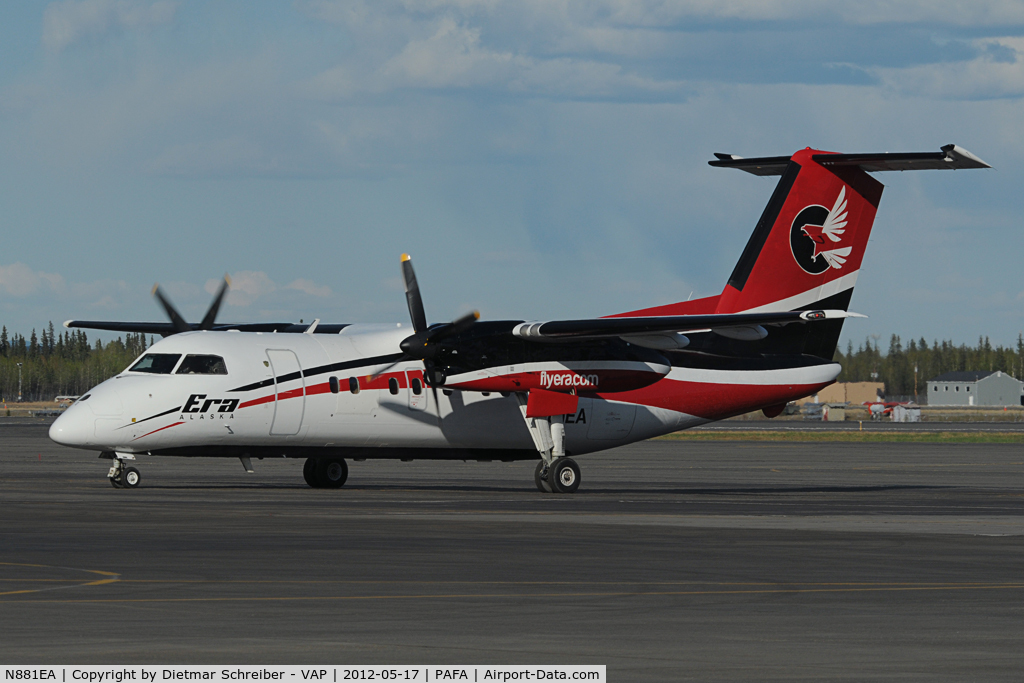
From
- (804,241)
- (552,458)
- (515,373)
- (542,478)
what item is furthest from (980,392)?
(515,373)

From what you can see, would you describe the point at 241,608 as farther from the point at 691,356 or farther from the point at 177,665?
the point at 691,356

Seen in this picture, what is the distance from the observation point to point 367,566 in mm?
15297

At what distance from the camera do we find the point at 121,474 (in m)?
29.5

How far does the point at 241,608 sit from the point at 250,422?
18019 millimetres

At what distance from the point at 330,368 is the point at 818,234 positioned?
1314cm

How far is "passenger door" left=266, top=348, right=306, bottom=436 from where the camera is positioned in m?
29.9

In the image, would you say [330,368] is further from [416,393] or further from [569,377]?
[569,377]

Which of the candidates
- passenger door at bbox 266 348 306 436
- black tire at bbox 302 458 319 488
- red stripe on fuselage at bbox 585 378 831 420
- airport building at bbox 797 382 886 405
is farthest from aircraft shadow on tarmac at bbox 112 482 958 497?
airport building at bbox 797 382 886 405

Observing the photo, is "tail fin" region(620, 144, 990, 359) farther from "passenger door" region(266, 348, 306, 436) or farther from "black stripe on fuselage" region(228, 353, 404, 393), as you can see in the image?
"passenger door" region(266, 348, 306, 436)

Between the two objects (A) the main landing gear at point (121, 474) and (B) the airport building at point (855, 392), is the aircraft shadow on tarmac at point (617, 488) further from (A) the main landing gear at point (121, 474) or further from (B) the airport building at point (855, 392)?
(B) the airport building at point (855, 392)

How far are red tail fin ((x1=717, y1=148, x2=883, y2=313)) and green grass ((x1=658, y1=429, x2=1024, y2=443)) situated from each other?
43.4 m

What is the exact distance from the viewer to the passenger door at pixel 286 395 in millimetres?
29922

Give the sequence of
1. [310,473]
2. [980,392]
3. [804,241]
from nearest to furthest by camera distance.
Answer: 1. [310,473]
2. [804,241]
3. [980,392]

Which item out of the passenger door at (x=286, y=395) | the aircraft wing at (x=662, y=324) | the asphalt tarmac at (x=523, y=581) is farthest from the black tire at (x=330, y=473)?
the aircraft wing at (x=662, y=324)
